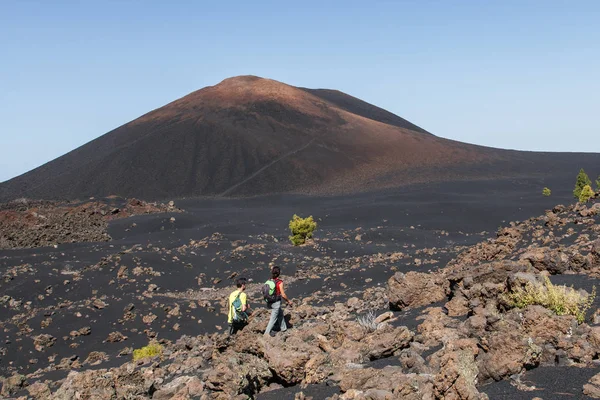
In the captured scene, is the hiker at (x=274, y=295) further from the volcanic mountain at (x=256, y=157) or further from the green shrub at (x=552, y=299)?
the volcanic mountain at (x=256, y=157)

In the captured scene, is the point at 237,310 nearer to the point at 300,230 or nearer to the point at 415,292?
the point at 415,292

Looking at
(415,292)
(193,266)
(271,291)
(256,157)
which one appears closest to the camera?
(271,291)

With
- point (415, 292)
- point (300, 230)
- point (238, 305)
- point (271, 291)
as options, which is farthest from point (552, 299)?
point (300, 230)

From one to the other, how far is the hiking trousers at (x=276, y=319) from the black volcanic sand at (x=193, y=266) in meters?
1.71

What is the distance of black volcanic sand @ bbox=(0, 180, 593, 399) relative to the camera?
47.9 feet

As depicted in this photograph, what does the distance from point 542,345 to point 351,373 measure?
1755 mm

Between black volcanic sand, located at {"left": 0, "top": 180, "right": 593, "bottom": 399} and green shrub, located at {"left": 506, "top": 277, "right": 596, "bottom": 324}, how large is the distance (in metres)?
1.61

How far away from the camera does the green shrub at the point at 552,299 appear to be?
6.68 metres

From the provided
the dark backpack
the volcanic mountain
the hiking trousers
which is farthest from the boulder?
the volcanic mountain

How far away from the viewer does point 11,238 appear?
2980cm

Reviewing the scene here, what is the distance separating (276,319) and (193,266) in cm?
1294

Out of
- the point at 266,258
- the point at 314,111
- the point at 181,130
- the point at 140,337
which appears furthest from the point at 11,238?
the point at 314,111

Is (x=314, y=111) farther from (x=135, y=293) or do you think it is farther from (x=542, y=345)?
(x=542, y=345)

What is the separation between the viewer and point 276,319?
9219mm
